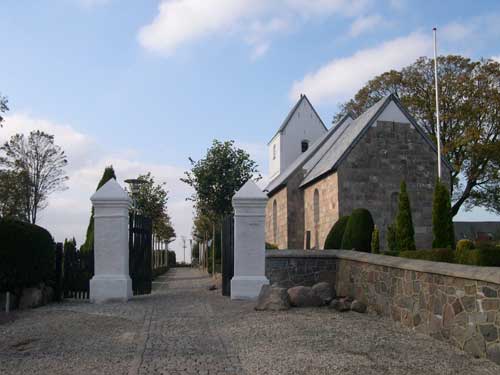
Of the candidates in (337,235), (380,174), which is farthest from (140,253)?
(380,174)

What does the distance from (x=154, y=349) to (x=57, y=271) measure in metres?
6.52

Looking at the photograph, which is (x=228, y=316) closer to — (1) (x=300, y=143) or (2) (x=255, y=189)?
(2) (x=255, y=189)

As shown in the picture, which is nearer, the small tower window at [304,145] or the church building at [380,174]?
the church building at [380,174]

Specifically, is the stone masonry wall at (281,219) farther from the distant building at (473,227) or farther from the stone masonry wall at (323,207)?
the distant building at (473,227)

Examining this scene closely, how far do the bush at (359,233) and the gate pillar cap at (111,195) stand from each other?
20.1 ft

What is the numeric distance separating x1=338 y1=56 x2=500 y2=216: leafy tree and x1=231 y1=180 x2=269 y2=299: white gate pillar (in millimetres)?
22397

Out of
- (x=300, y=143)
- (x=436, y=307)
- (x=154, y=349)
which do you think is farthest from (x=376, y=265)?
(x=300, y=143)

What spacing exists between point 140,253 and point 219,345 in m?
6.54

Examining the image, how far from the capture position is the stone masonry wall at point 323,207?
21688 mm

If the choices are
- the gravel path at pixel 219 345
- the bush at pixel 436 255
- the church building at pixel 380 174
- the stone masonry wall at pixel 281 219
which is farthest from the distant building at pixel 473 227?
the gravel path at pixel 219 345

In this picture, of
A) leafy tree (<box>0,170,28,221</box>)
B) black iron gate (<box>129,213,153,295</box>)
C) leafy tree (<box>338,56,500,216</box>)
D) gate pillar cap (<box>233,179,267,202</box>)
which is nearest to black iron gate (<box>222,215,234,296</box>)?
gate pillar cap (<box>233,179,267,202</box>)

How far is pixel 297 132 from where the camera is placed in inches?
1553

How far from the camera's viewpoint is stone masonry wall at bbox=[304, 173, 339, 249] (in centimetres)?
2169

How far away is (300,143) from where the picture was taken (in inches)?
1549
